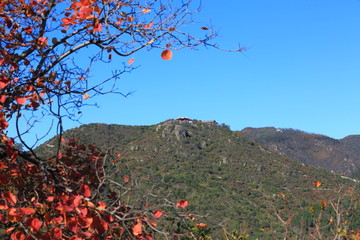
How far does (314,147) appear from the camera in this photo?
575ft

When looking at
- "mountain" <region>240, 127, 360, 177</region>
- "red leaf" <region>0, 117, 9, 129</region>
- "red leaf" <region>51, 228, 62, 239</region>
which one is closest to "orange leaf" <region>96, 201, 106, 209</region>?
"red leaf" <region>51, 228, 62, 239</region>

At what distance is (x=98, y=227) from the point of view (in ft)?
11.1

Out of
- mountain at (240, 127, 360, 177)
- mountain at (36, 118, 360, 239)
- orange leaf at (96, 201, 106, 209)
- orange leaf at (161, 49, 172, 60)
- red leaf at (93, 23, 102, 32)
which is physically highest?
mountain at (240, 127, 360, 177)

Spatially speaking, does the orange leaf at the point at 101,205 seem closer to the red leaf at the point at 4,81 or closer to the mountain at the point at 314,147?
the red leaf at the point at 4,81

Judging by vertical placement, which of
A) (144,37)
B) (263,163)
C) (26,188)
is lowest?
(26,188)

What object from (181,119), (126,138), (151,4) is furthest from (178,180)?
(151,4)

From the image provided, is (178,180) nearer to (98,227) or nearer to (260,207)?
(260,207)

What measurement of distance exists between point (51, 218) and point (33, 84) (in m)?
1.51

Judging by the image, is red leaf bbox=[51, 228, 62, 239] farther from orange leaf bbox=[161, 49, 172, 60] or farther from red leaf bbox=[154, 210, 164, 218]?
orange leaf bbox=[161, 49, 172, 60]

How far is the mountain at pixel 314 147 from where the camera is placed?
161625 mm

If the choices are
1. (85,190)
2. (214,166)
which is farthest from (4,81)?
(214,166)

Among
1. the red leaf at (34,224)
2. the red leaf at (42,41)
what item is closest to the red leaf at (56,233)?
the red leaf at (34,224)

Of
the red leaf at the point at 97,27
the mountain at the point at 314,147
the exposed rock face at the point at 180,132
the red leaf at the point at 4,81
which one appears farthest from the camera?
the mountain at the point at 314,147

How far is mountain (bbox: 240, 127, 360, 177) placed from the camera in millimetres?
161625
